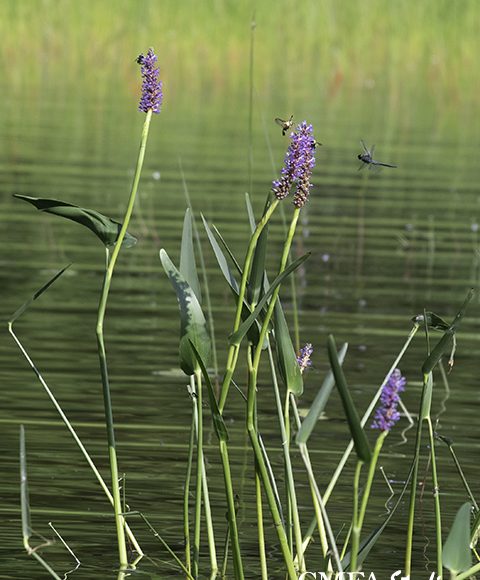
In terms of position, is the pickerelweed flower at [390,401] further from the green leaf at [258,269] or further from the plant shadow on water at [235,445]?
the green leaf at [258,269]

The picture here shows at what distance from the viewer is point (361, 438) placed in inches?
119

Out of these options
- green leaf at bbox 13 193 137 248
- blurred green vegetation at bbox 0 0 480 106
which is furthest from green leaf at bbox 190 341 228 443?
blurred green vegetation at bbox 0 0 480 106

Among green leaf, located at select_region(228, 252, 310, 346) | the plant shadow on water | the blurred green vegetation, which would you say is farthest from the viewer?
the blurred green vegetation

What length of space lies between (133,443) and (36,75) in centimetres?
1456

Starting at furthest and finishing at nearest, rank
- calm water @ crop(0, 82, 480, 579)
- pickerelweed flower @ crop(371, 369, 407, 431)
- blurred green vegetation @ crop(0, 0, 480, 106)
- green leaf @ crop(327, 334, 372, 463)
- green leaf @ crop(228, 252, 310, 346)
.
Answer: blurred green vegetation @ crop(0, 0, 480, 106), calm water @ crop(0, 82, 480, 579), green leaf @ crop(228, 252, 310, 346), pickerelweed flower @ crop(371, 369, 407, 431), green leaf @ crop(327, 334, 372, 463)

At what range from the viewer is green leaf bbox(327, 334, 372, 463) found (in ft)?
9.50

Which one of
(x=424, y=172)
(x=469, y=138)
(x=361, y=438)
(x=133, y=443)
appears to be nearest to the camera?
(x=361, y=438)

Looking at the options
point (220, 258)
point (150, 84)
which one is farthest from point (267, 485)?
point (150, 84)

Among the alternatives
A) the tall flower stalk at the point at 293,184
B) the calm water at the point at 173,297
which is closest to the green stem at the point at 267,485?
the tall flower stalk at the point at 293,184

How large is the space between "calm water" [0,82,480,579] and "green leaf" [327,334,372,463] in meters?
1.18

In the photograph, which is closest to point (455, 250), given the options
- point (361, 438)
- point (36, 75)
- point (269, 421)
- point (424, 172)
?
point (424, 172)

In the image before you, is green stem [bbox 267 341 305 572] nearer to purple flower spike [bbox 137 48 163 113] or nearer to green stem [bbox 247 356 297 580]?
green stem [bbox 247 356 297 580]

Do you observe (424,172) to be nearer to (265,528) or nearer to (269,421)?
(269,421)

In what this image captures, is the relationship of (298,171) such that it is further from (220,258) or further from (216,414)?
(216,414)
